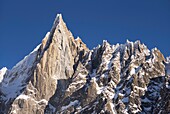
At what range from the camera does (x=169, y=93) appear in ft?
645

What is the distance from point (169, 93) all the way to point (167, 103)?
13.1ft

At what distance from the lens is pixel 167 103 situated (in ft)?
639

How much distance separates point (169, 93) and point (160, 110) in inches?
274

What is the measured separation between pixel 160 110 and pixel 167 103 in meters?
4.64

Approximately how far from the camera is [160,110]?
197875 millimetres
